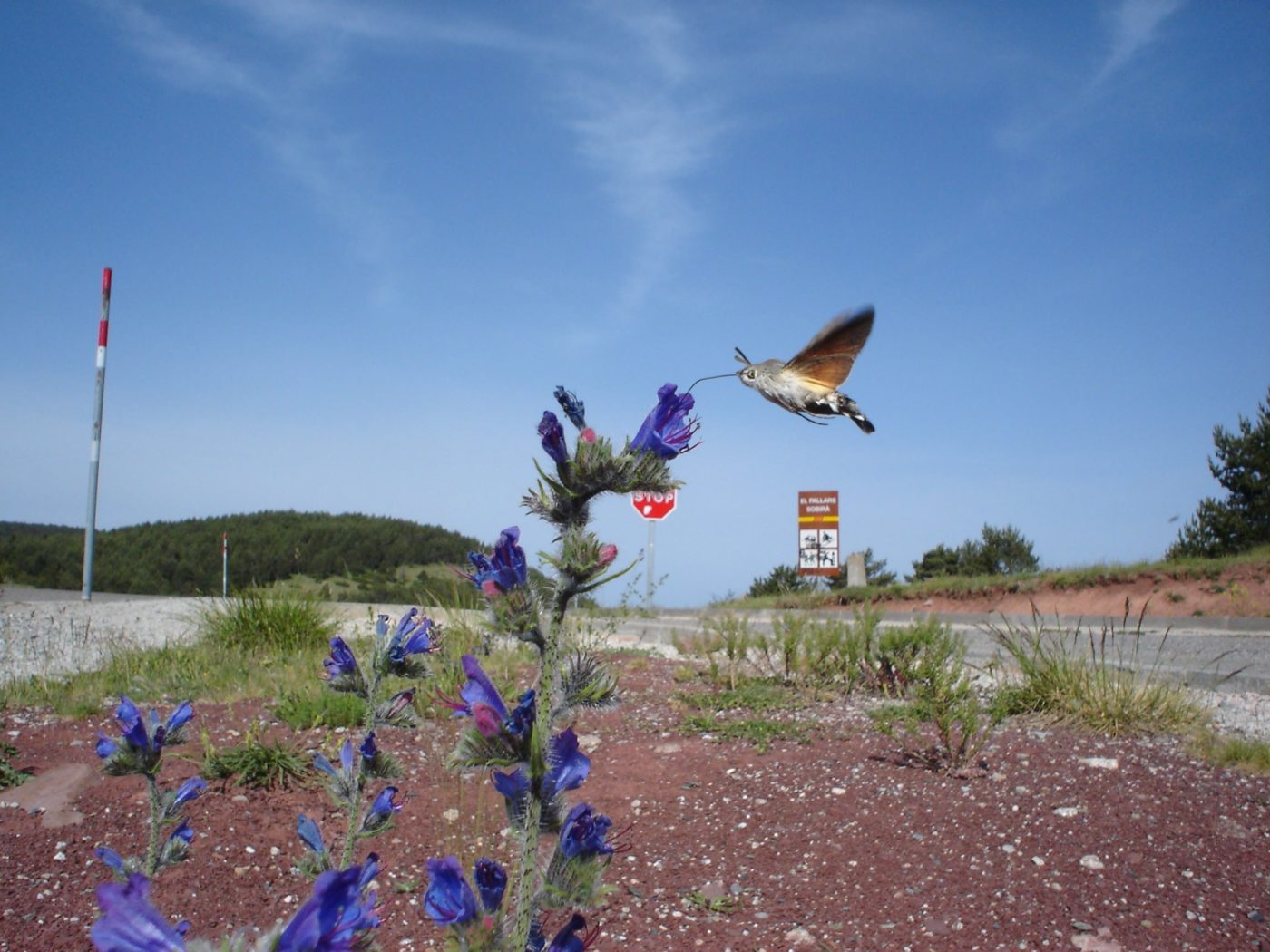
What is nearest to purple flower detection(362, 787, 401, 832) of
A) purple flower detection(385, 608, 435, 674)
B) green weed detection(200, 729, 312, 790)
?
purple flower detection(385, 608, 435, 674)

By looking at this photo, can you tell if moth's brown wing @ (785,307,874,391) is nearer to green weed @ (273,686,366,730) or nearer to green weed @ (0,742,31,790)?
green weed @ (273,686,366,730)

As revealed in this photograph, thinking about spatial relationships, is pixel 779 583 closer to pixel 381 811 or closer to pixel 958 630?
pixel 958 630

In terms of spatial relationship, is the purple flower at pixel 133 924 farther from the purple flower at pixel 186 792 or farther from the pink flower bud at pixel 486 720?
the purple flower at pixel 186 792

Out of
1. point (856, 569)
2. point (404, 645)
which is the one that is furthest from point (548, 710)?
point (856, 569)

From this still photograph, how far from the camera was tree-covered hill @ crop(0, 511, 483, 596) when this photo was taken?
20172mm

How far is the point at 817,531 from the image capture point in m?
22.5

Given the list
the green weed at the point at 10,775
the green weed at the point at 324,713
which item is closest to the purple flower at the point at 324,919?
the green weed at the point at 10,775

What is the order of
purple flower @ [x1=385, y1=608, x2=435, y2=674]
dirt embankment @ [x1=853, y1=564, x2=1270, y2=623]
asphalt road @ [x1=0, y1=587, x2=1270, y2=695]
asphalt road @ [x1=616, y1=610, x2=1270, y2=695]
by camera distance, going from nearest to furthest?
1. purple flower @ [x1=385, y1=608, x2=435, y2=674]
2. asphalt road @ [x1=616, y1=610, x2=1270, y2=695]
3. asphalt road @ [x1=0, y1=587, x2=1270, y2=695]
4. dirt embankment @ [x1=853, y1=564, x2=1270, y2=623]

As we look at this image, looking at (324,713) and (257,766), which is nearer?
(257,766)

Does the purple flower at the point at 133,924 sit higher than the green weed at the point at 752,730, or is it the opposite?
the purple flower at the point at 133,924

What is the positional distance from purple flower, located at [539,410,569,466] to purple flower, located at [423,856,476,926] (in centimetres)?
74

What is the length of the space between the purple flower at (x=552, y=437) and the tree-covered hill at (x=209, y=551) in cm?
1767

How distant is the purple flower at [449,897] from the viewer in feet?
5.36

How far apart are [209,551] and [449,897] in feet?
73.1
